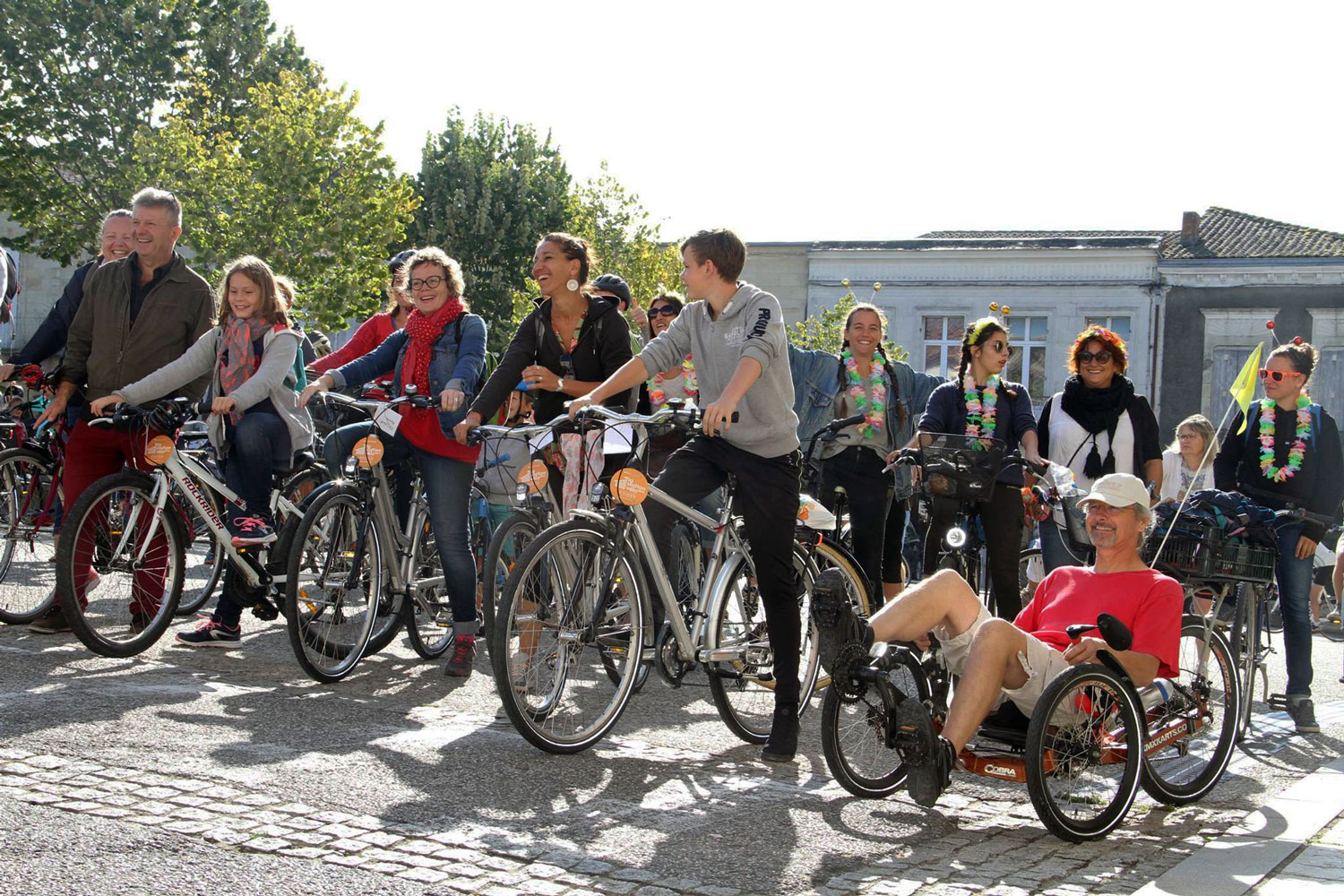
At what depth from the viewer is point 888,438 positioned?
848 cm

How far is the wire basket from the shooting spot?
21.9ft

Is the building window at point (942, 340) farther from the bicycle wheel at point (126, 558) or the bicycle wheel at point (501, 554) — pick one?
the bicycle wheel at point (126, 558)

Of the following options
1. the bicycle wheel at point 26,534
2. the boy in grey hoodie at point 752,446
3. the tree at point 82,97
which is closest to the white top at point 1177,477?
the boy in grey hoodie at point 752,446

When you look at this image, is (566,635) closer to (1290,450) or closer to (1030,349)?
(1290,450)

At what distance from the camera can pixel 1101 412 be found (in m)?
8.02

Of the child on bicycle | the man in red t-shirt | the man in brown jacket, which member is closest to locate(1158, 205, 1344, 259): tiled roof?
the child on bicycle

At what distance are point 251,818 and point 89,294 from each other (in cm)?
436

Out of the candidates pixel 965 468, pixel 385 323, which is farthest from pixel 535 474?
pixel 385 323

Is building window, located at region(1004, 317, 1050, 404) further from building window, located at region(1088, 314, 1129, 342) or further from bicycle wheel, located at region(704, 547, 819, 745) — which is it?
bicycle wheel, located at region(704, 547, 819, 745)

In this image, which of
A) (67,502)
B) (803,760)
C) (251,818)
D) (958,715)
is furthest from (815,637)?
(67,502)

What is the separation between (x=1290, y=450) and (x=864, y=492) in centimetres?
229

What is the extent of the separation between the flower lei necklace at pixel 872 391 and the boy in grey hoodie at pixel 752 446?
231cm

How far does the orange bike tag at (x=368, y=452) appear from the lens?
6.95 meters

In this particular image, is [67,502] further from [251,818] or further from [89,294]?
[251,818]
